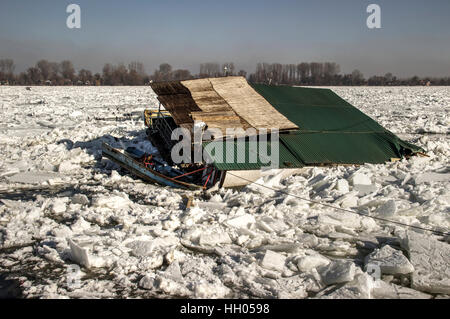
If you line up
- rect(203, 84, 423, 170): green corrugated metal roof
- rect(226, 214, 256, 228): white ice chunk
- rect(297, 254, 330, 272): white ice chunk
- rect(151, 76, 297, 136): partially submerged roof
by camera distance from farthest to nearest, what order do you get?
rect(151, 76, 297, 136): partially submerged roof, rect(203, 84, 423, 170): green corrugated metal roof, rect(226, 214, 256, 228): white ice chunk, rect(297, 254, 330, 272): white ice chunk

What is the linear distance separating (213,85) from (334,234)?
697cm

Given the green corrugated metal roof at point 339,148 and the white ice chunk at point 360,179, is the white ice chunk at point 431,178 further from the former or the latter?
the green corrugated metal roof at point 339,148

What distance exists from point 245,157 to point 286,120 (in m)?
2.37

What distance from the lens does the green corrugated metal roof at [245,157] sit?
9609mm

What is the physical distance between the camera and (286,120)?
11.6m

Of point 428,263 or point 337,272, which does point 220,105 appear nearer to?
point 337,272

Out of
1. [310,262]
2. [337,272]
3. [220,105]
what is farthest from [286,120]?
[337,272]

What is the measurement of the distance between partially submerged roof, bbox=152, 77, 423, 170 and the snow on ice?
2.04 ft

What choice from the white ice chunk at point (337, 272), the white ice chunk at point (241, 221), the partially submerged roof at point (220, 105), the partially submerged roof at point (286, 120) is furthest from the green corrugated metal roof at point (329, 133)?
the white ice chunk at point (337, 272)

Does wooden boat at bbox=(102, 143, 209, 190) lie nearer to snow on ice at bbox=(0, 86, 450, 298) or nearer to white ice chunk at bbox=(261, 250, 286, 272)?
snow on ice at bbox=(0, 86, 450, 298)

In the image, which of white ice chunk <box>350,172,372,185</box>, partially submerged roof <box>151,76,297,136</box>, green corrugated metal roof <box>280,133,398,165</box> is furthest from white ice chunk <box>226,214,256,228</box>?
green corrugated metal roof <box>280,133,398,165</box>

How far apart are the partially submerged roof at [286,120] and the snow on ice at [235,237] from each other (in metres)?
0.62

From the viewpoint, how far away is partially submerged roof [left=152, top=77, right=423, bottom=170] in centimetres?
1073

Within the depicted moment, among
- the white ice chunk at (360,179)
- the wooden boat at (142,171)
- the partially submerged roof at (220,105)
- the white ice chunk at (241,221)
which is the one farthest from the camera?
the partially submerged roof at (220,105)
